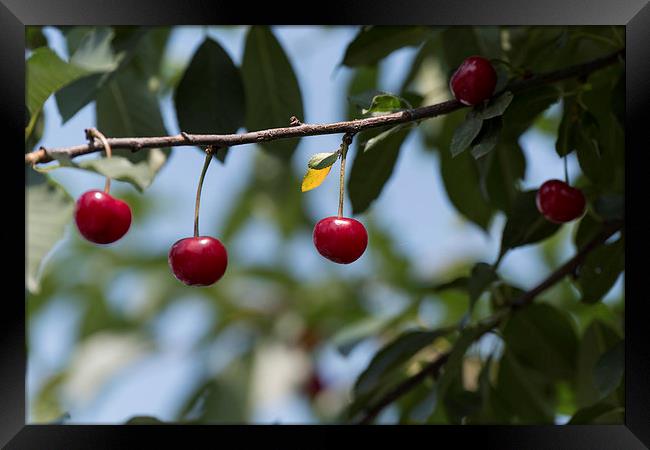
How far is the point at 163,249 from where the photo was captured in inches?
134

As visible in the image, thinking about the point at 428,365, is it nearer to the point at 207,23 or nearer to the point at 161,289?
the point at 207,23

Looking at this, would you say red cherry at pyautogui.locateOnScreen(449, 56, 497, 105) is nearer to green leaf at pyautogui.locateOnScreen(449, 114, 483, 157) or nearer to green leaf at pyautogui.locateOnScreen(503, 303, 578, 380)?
green leaf at pyautogui.locateOnScreen(449, 114, 483, 157)

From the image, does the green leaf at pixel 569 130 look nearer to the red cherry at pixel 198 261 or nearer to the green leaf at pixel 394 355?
the green leaf at pixel 394 355

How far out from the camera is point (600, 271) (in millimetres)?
1624

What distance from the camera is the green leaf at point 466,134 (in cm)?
120

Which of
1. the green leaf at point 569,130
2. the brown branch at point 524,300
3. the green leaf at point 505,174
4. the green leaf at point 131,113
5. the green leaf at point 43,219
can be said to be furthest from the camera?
the green leaf at point 505,174

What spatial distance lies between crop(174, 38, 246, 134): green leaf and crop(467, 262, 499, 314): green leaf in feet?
1.64

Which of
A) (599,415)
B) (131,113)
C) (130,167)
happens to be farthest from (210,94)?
(599,415)

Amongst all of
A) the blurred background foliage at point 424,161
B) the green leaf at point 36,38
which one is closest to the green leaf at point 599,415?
the blurred background foliage at point 424,161

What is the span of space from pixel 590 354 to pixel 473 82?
825mm

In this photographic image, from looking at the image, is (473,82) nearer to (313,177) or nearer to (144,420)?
(313,177)

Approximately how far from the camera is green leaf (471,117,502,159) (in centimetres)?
119

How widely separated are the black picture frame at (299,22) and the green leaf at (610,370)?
0.13 metres

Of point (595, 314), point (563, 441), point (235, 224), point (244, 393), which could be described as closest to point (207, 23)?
point (563, 441)
